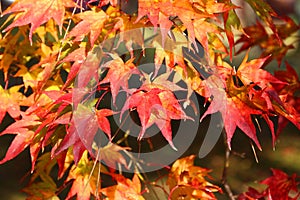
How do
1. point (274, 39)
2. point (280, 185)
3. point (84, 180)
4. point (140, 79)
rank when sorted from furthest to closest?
point (274, 39) → point (280, 185) → point (84, 180) → point (140, 79)

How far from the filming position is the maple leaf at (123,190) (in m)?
1.23

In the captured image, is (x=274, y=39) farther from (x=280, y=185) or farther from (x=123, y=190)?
(x=123, y=190)

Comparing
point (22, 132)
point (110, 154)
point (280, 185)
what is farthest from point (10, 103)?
point (280, 185)

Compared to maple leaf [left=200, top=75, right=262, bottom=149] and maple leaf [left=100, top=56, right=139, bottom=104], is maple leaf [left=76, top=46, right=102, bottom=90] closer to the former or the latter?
maple leaf [left=100, top=56, right=139, bottom=104]

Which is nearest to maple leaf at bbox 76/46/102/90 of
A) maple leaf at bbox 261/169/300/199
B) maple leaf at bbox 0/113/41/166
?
maple leaf at bbox 0/113/41/166

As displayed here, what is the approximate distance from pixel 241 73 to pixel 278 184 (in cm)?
44

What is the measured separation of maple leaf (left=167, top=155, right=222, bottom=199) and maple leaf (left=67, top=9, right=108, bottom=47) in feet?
1.34

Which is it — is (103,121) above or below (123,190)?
above

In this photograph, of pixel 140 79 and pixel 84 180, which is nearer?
pixel 140 79

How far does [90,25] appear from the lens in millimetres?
1081

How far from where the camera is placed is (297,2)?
416 centimetres

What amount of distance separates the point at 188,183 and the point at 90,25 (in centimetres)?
46

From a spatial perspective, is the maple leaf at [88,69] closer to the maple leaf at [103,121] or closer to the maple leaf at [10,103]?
the maple leaf at [103,121]

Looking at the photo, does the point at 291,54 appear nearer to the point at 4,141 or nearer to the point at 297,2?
the point at 297,2
